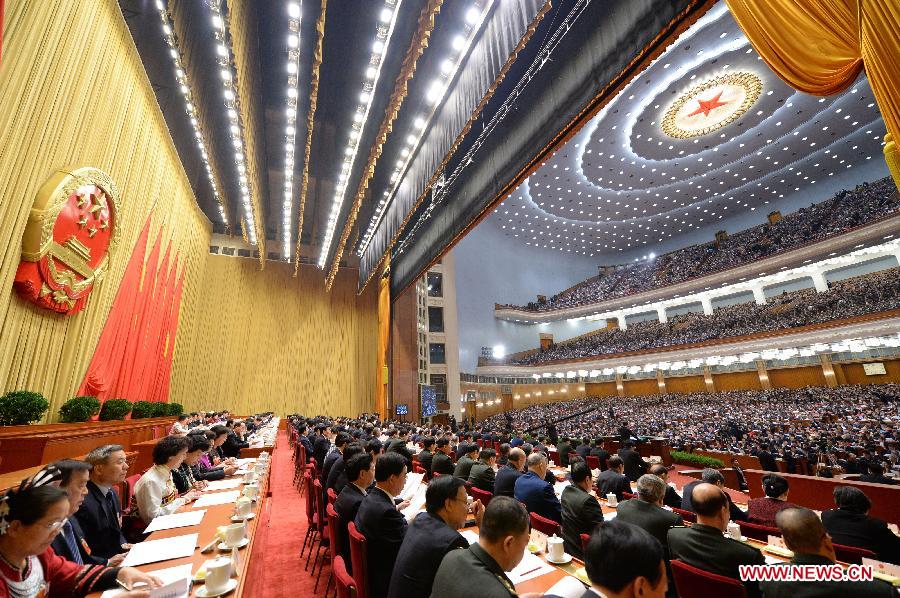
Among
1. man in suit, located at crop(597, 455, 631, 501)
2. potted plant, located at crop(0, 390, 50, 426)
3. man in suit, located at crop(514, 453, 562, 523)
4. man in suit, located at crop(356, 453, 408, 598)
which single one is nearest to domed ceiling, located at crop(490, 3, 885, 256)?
man in suit, located at crop(597, 455, 631, 501)

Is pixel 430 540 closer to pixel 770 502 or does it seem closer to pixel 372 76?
pixel 770 502

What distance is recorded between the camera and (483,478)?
4.45 m

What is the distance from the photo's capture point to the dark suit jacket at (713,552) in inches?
80.2

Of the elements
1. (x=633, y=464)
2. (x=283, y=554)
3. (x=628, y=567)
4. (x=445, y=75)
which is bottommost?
(x=283, y=554)

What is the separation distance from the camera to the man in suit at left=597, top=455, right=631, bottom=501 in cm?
440

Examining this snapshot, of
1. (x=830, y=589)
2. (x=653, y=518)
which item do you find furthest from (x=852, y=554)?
(x=830, y=589)

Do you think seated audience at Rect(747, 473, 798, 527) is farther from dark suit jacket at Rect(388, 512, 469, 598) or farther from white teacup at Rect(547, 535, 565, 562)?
dark suit jacket at Rect(388, 512, 469, 598)

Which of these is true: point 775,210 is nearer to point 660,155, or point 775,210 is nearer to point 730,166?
point 730,166

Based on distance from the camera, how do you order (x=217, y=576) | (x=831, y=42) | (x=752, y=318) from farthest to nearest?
(x=752, y=318) < (x=831, y=42) < (x=217, y=576)

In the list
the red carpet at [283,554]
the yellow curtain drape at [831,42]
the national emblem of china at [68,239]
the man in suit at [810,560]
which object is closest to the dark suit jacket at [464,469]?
the red carpet at [283,554]

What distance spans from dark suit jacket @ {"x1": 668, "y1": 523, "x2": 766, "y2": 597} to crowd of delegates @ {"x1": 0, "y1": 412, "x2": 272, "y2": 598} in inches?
105

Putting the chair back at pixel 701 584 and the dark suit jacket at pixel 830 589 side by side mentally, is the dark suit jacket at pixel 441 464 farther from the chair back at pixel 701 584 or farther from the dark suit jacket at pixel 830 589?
the dark suit jacket at pixel 830 589

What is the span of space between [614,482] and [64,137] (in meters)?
9.17

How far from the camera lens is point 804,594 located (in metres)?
1.65
